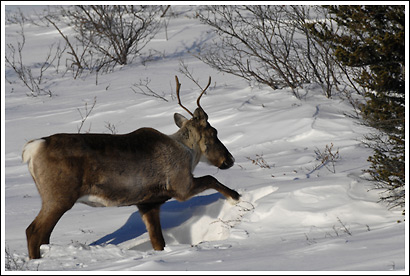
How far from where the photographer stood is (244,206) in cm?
638

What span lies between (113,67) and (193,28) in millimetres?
4778

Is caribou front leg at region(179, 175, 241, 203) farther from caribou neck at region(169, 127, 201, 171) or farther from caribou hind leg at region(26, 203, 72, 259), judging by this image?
caribou hind leg at region(26, 203, 72, 259)

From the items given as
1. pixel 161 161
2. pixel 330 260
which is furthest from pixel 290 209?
pixel 330 260

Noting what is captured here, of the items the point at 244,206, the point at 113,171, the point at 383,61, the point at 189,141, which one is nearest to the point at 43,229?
the point at 113,171

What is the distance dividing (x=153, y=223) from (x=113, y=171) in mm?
765

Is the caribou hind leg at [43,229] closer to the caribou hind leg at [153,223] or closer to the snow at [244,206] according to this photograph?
the snow at [244,206]

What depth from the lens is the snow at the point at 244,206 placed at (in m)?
4.56

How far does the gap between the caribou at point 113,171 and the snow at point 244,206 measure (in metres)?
0.32

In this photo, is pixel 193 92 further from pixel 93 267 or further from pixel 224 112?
pixel 93 267

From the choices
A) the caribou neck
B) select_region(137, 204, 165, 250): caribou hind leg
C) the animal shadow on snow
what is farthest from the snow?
the caribou neck

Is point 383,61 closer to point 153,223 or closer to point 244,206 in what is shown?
point 244,206

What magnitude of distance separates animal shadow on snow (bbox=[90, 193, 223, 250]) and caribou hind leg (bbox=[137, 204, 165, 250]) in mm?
381

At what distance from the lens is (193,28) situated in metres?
20.1

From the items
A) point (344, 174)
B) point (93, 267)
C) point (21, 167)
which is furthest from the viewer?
point (21, 167)
